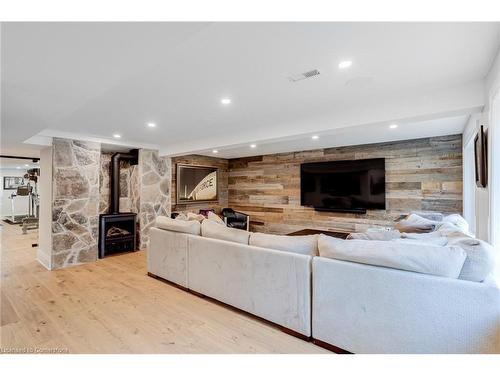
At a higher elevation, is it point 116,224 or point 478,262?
point 478,262

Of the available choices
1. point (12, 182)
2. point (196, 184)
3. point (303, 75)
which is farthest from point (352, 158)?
point (12, 182)

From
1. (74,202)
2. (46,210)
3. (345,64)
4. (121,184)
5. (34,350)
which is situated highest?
(345,64)

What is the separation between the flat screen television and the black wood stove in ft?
13.0

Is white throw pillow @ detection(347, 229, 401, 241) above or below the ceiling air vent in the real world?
below

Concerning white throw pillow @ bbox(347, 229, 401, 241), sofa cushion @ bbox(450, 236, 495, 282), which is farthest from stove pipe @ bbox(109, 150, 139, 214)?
sofa cushion @ bbox(450, 236, 495, 282)

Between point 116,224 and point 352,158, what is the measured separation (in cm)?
525

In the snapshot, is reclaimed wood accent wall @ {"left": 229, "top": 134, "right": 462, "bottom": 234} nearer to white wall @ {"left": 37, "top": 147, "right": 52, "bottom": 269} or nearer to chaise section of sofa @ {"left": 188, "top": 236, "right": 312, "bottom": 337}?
chaise section of sofa @ {"left": 188, "top": 236, "right": 312, "bottom": 337}

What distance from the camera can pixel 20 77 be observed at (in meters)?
1.64

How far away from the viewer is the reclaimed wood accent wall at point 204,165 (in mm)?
6012

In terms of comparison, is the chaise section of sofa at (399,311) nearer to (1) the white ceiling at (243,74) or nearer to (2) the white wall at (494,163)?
(2) the white wall at (494,163)

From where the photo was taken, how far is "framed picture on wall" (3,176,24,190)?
10.7 metres

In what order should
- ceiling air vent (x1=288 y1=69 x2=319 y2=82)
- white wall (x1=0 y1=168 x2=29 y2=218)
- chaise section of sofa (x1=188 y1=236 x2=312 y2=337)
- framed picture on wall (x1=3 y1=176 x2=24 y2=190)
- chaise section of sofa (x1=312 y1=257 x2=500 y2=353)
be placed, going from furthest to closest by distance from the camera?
framed picture on wall (x1=3 y1=176 x2=24 y2=190) → white wall (x1=0 y1=168 x2=29 y2=218) → chaise section of sofa (x1=188 y1=236 x2=312 y2=337) → ceiling air vent (x1=288 y1=69 x2=319 y2=82) → chaise section of sofa (x1=312 y1=257 x2=500 y2=353)

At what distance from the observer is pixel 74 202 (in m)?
4.24

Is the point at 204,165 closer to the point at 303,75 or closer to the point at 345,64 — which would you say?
the point at 303,75
